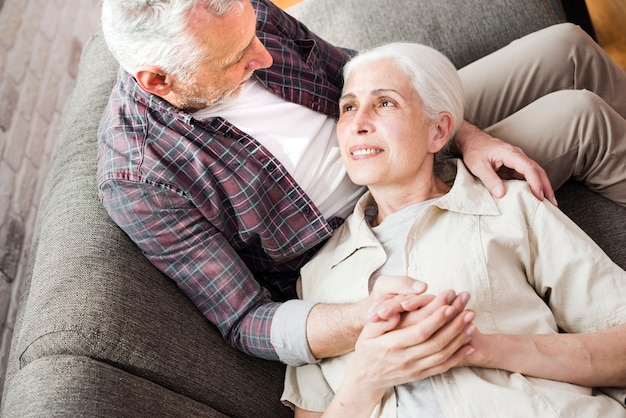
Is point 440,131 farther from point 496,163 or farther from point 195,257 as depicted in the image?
point 195,257

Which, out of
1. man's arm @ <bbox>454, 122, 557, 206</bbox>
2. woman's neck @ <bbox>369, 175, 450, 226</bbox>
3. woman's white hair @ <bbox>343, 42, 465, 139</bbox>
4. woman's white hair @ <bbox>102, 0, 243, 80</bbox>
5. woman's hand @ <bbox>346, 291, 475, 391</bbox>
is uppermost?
woman's white hair @ <bbox>102, 0, 243, 80</bbox>

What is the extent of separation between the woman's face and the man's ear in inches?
16.4

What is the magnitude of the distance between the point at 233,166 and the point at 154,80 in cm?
26

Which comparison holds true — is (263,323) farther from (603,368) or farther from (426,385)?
(603,368)

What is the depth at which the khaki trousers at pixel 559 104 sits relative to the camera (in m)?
1.68

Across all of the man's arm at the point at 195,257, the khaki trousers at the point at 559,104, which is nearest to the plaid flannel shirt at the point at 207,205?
the man's arm at the point at 195,257

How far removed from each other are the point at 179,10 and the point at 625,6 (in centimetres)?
202

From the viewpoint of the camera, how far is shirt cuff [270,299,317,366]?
1495 millimetres

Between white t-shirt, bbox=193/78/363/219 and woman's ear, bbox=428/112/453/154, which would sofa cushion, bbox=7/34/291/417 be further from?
woman's ear, bbox=428/112/453/154

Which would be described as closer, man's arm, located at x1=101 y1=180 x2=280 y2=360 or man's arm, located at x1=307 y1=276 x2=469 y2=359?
man's arm, located at x1=307 y1=276 x2=469 y2=359

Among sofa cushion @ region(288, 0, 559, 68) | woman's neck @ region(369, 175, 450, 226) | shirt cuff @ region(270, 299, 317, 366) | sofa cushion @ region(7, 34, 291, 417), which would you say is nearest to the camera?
sofa cushion @ region(7, 34, 291, 417)

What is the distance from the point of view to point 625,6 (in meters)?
2.71

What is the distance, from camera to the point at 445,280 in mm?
1446

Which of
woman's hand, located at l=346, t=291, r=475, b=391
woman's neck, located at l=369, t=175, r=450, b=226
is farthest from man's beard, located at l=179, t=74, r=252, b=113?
woman's hand, located at l=346, t=291, r=475, b=391
